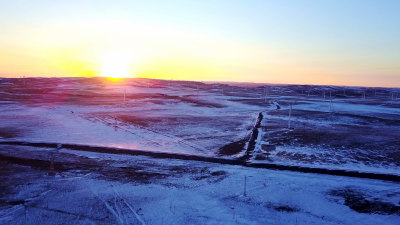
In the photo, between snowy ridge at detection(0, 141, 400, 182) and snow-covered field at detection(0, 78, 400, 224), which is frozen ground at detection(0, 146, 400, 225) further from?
snowy ridge at detection(0, 141, 400, 182)

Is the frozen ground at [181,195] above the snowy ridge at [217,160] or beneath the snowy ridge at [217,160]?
beneath

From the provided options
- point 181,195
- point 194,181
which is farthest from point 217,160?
point 181,195

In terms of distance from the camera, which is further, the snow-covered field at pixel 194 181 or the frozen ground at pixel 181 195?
the snow-covered field at pixel 194 181

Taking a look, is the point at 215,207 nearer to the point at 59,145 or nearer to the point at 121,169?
the point at 121,169

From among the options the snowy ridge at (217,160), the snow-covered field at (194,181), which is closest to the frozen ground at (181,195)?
the snow-covered field at (194,181)

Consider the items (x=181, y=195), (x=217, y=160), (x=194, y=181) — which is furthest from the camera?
(x=217, y=160)

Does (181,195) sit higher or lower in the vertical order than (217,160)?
lower

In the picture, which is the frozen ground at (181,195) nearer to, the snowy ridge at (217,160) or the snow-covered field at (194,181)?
the snow-covered field at (194,181)

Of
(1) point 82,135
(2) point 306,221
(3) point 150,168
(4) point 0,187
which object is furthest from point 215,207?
(1) point 82,135

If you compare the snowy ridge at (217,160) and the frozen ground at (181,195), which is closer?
the frozen ground at (181,195)

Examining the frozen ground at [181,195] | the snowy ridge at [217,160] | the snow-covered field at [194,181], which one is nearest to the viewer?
the frozen ground at [181,195]

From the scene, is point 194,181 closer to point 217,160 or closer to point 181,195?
point 181,195

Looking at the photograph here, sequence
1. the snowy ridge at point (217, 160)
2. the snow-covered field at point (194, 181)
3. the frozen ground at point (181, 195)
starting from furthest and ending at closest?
the snowy ridge at point (217, 160)
the snow-covered field at point (194, 181)
the frozen ground at point (181, 195)
